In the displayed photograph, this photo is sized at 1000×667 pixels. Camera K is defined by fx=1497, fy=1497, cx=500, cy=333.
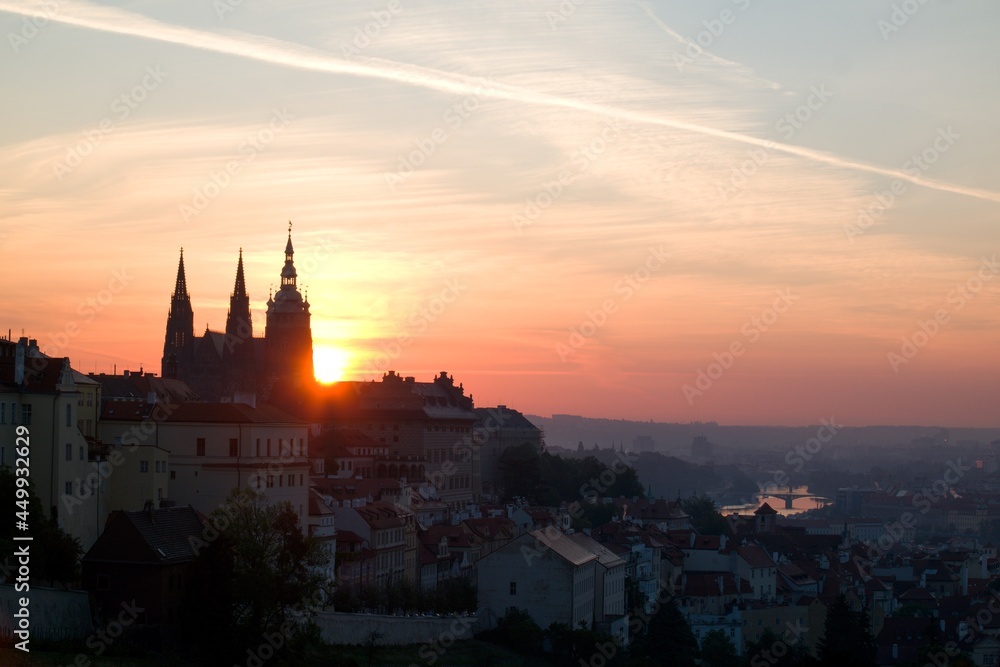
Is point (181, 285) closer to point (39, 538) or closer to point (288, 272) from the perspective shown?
point (288, 272)

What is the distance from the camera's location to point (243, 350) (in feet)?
484

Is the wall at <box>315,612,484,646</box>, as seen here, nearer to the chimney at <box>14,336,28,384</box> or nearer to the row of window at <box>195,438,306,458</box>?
the row of window at <box>195,438,306,458</box>

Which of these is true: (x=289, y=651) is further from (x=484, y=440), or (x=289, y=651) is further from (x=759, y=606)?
(x=484, y=440)

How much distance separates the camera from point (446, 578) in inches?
3216

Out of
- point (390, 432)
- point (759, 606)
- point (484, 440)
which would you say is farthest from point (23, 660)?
point (484, 440)

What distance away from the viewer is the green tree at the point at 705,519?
13527 cm

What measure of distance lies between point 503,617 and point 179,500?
1810 centimetres

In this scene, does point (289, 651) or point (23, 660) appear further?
point (289, 651)

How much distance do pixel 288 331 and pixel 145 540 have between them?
319 ft

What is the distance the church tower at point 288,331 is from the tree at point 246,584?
91.7 meters

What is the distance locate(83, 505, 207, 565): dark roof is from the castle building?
8984 centimetres

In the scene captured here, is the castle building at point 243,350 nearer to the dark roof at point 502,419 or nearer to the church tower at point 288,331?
the church tower at point 288,331

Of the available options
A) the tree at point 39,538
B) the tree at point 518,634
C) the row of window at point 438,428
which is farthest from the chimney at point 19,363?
the row of window at point 438,428

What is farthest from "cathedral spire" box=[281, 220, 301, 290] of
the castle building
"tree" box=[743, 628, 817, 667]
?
"tree" box=[743, 628, 817, 667]
